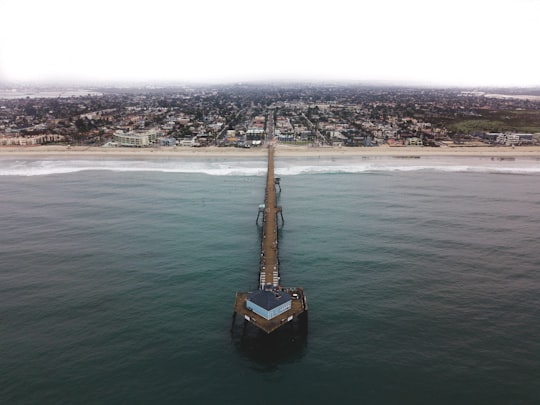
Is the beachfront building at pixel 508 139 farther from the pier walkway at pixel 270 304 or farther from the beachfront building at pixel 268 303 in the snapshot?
the beachfront building at pixel 268 303

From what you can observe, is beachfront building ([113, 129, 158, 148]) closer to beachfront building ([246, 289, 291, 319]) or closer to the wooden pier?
the wooden pier

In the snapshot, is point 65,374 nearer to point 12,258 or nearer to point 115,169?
point 12,258

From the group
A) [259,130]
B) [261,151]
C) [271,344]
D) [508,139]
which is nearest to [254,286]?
[271,344]

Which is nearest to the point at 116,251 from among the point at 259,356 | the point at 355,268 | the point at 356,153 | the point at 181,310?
the point at 181,310

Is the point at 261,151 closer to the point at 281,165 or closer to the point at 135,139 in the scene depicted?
the point at 281,165

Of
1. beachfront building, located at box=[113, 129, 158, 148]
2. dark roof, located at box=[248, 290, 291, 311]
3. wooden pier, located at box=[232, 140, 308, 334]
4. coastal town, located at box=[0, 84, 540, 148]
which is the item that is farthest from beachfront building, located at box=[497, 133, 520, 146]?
dark roof, located at box=[248, 290, 291, 311]

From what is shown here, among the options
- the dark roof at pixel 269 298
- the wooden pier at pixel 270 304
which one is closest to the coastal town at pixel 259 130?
the wooden pier at pixel 270 304

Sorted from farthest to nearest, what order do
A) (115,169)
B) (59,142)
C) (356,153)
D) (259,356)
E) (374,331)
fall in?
(59,142) < (356,153) < (115,169) < (374,331) < (259,356)
